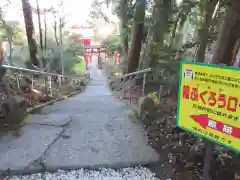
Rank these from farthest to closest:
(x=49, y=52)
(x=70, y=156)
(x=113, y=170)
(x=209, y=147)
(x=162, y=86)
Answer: (x=49, y=52), (x=162, y=86), (x=70, y=156), (x=113, y=170), (x=209, y=147)

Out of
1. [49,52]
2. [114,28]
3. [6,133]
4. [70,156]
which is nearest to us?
[70,156]

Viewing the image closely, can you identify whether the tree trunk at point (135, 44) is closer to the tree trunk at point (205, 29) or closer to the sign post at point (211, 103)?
the tree trunk at point (205, 29)

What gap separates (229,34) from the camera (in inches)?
133

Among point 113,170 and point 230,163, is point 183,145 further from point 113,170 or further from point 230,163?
point 113,170

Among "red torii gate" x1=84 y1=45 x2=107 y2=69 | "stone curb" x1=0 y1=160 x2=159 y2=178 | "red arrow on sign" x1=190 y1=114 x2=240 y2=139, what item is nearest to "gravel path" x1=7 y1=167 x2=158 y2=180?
"stone curb" x1=0 y1=160 x2=159 y2=178

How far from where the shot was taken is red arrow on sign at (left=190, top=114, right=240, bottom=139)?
141 cm

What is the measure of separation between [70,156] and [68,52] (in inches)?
570

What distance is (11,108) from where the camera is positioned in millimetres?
3404

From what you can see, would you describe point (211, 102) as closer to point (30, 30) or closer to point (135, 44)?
point (135, 44)

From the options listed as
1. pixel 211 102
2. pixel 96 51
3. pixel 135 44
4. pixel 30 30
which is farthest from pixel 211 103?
pixel 96 51

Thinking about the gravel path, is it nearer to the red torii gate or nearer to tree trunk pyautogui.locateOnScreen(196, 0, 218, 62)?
tree trunk pyautogui.locateOnScreen(196, 0, 218, 62)

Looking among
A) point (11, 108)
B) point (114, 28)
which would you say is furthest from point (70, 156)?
point (114, 28)

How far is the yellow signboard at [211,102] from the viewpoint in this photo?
1399 millimetres

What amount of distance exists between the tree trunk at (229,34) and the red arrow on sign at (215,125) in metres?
2.23
